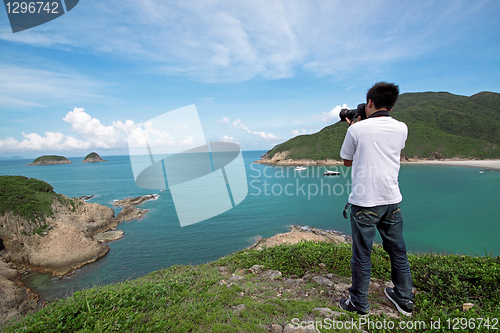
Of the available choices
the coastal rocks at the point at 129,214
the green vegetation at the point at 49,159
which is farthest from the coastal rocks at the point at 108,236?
the green vegetation at the point at 49,159

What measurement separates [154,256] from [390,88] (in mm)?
19589

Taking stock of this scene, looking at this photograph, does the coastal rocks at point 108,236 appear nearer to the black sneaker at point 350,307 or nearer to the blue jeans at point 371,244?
the black sneaker at point 350,307

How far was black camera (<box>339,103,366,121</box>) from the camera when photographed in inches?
128

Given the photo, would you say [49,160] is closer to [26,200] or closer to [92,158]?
[92,158]

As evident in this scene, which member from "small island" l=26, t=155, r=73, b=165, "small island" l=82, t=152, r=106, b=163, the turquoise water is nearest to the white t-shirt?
the turquoise water

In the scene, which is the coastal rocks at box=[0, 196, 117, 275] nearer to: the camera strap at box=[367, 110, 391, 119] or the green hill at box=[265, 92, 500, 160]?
the camera strap at box=[367, 110, 391, 119]

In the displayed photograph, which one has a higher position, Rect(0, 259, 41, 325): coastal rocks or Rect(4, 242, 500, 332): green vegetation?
Rect(4, 242, 500, 332): green vegetation

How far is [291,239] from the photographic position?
1453cm

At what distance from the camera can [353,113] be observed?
346 cm

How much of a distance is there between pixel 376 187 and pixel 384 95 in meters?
1.24

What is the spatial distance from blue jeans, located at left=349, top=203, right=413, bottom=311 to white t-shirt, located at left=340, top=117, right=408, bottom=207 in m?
0.15

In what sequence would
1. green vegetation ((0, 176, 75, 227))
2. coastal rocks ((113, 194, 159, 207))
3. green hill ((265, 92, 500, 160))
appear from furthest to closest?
green hill ((265, 92, 500, 160))
coastal rocks ((113, 194, 159, 207))
green vegetation ((0, 176, 75, 227))

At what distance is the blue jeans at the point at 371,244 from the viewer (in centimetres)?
286

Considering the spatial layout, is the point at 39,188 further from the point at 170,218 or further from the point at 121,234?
the point at 170,218
